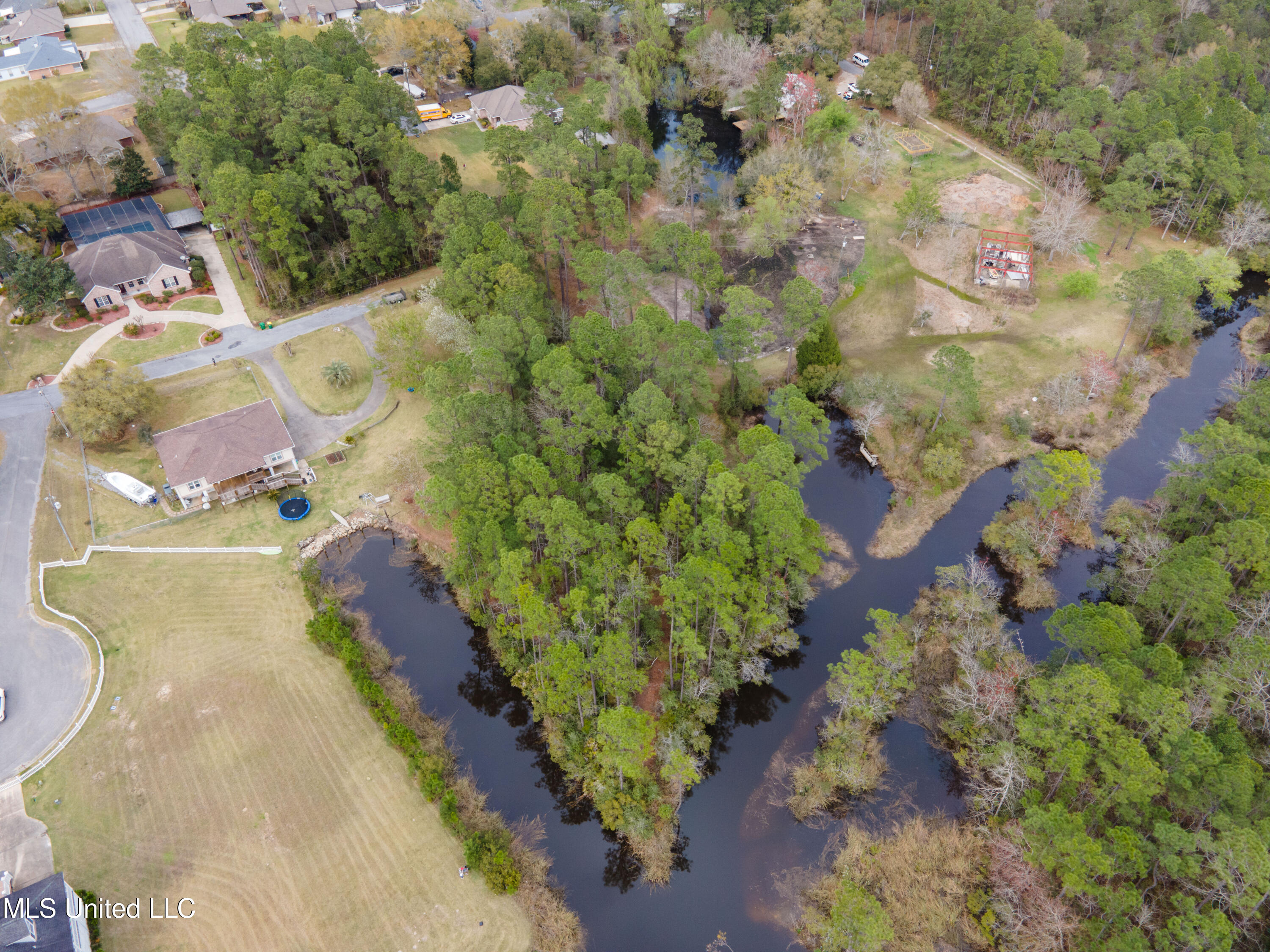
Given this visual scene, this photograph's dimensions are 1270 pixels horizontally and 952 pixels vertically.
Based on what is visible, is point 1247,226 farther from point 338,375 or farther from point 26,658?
point 26,658

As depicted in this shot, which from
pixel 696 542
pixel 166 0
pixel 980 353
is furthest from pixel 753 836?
pixel 166 0

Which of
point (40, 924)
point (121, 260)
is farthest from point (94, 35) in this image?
point (40, 924)

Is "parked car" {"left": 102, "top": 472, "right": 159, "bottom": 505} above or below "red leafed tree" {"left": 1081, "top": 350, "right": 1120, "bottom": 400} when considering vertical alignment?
above

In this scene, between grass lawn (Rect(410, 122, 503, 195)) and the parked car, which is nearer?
the parked car

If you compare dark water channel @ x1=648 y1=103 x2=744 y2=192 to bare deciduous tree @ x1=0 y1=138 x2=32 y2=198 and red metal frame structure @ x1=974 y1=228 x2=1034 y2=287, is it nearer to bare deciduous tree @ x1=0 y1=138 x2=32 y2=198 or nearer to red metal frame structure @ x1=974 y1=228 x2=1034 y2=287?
red metal frame structure @ x1=974 y1=228 x2=1034 y2=287

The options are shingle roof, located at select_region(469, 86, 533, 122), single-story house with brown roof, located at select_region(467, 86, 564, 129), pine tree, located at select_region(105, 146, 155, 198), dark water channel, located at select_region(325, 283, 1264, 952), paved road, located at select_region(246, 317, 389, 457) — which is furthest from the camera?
shingle roof, located at select_region(469, 86, 533, 122)

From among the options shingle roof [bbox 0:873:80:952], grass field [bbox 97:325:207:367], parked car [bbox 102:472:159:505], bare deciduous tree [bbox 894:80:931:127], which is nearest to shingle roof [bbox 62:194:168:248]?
grass field [bbox 97:325:207:367]
